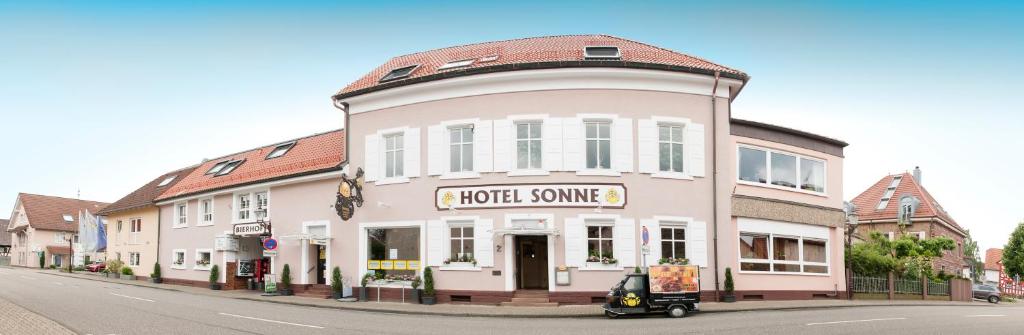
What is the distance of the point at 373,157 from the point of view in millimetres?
26641

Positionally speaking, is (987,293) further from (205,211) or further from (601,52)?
(205,211)

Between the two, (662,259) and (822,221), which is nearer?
(662,259)

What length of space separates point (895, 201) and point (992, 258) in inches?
2558

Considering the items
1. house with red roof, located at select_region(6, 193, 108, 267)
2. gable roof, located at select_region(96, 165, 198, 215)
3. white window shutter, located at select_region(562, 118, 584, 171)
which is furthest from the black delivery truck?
house with red roof, located at select_region(6, 193, 108, 267)

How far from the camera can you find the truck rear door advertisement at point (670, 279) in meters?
19.5

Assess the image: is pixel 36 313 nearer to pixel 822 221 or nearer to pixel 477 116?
pixel 477 116

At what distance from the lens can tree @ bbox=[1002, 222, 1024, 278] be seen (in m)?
61.9

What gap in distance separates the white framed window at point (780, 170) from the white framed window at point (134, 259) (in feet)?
106

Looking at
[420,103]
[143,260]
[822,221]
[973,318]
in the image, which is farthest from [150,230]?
[973,318]

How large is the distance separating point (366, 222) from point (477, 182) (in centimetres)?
456

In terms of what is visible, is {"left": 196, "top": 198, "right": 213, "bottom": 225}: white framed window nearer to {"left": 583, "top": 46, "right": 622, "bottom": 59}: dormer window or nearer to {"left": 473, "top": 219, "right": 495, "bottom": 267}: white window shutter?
{"left": 473, "top": 219, "right": 495, "bottom": 267}: white window shutter

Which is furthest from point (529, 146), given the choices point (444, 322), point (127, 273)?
point (127, 273)

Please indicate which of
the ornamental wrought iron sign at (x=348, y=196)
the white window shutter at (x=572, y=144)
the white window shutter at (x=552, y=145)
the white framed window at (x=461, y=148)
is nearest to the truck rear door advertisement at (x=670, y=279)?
the white window shutter at (x=572, y=144)

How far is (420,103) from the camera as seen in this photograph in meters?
25.7
